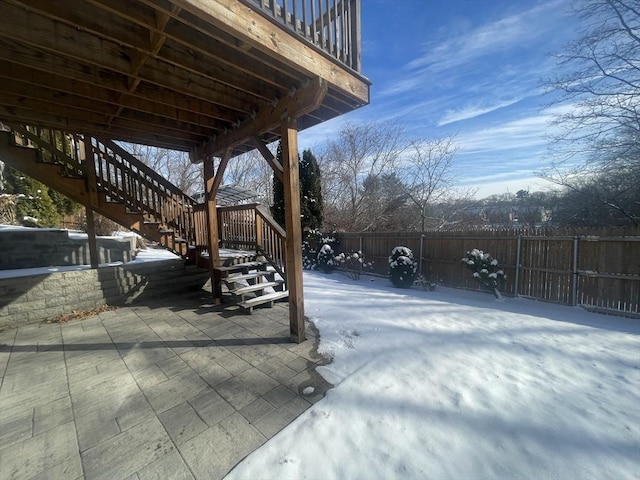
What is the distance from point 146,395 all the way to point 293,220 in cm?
208

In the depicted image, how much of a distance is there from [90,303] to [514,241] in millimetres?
8149

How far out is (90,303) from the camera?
4203mm

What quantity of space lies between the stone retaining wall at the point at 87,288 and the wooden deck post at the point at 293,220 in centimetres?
344

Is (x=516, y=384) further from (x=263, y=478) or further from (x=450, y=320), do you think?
(x=263, y=478)

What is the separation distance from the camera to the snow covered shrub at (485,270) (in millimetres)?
5309

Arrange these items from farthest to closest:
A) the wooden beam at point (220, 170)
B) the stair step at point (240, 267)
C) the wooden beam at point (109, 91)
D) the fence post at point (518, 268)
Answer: the fence post at point (518, 268), the stair step at point (240, 267), the wooden beam at point (220, 170), the wooden beam at point (109, 91)

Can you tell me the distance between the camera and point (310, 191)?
10.2 metres

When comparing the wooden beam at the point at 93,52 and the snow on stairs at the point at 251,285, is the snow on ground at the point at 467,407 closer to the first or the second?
the snow on stairs at the point at 251,285

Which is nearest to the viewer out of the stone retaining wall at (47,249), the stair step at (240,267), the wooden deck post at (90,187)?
the wooden deck post at (90,187)

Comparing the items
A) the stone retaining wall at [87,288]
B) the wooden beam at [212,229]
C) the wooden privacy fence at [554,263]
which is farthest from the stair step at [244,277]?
the wooden privacy fence at [554,263]

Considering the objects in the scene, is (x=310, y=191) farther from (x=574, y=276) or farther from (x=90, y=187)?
(x=574, y=276)

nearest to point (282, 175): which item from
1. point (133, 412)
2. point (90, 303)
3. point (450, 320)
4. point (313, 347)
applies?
point (313, 347)

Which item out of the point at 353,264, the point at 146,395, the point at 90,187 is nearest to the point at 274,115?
the point at 146,395

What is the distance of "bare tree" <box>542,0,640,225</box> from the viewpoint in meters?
5.60
